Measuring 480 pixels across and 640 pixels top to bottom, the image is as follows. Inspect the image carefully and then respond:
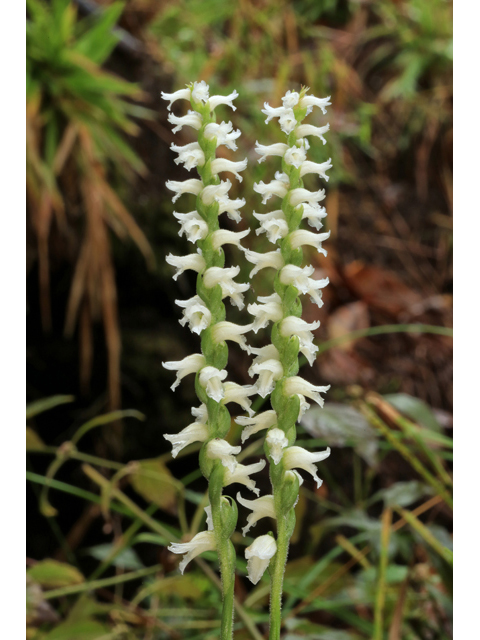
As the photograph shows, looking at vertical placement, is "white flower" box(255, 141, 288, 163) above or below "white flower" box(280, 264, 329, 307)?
above

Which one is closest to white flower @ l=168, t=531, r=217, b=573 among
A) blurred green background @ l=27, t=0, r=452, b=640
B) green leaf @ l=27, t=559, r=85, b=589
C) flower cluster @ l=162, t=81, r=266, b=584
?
flower cluster @ l=162, t=81, r=266, b=584

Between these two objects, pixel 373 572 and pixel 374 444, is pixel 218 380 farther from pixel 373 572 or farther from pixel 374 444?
pixel 373 572

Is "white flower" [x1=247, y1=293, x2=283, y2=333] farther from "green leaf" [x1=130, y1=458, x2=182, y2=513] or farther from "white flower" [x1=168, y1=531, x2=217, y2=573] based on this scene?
"green leaf" [x1=130, y1=458, x2=182, y2=513]

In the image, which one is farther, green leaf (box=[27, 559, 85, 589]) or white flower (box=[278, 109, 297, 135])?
green leaf (box=[27, 559, 85, 589])

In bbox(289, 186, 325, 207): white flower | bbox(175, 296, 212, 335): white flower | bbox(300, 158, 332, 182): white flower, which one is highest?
bbox(300, 158, 332, 182): white flower

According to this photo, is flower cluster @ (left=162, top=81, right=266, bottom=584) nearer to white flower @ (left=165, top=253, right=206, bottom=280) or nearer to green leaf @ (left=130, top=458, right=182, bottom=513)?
white flower @ (left=165, top=253, right=206, bottom=280)

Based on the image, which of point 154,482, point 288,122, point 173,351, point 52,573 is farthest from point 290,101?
point 173,351

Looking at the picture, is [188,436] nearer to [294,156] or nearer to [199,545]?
[199,545]

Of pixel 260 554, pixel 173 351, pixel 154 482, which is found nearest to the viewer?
pixel 260 554
